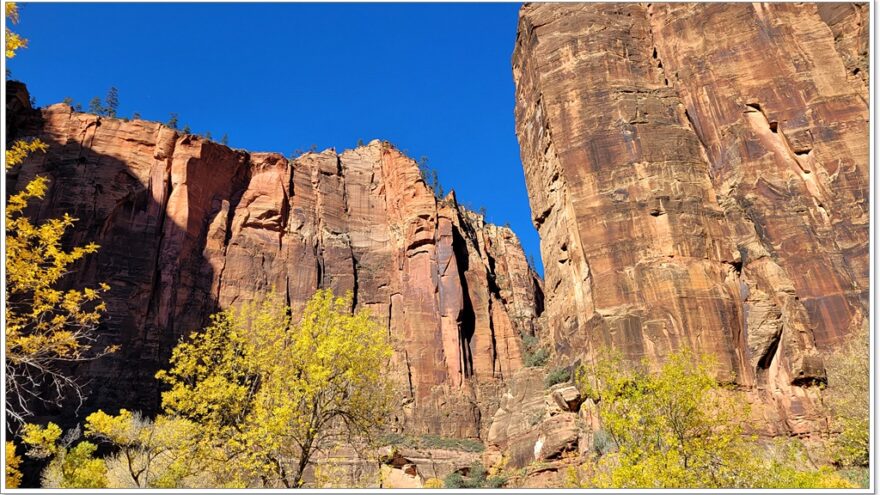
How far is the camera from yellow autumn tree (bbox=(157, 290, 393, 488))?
1347cm

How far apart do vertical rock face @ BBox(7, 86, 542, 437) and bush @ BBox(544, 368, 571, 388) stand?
55.3 feet

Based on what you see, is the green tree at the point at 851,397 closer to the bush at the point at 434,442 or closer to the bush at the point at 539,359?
the bush at the point at 539,359

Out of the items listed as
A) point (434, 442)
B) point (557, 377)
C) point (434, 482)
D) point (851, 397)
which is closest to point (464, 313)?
point (434, 442)

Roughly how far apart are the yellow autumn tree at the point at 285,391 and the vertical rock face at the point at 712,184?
2475cm

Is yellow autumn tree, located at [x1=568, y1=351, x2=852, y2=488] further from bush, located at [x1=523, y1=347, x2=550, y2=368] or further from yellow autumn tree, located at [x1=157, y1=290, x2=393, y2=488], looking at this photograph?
bush, located at [x1=523, y1=347, x2=550, y2=368]

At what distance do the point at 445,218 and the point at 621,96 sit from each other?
109 feet

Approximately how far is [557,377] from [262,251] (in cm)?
4049

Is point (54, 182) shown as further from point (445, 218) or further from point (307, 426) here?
point (307, 426)

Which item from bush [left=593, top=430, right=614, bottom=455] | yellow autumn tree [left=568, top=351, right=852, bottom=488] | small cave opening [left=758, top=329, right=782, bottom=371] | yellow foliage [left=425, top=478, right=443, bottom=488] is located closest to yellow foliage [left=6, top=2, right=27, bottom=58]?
yellow autumn tree [left=568, top=351, right=852, bottom=488]

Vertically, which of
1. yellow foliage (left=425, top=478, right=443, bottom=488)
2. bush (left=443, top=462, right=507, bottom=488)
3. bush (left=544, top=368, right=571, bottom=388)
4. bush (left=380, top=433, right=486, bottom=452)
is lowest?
yellow foliage (left=425, top=478, right=443, bottom=488)

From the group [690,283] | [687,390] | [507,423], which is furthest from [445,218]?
[687,390]

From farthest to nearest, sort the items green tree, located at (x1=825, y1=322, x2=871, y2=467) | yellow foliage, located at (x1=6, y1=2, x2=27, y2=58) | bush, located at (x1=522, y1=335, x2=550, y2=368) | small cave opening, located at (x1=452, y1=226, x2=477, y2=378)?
small cave opening, located at (x1=452, y1=226, x2=477, y2=378)
bush, located at (x1=522, y1=335, x2=550, y2=368)
green tree, located at (x1=825, y1=322, x2=871, y2=467)
yellow foliage, located at (x1=6, y1=2, x2=27, y2=58)

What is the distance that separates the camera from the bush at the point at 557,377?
42000 millimetres

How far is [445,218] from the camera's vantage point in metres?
73.4
